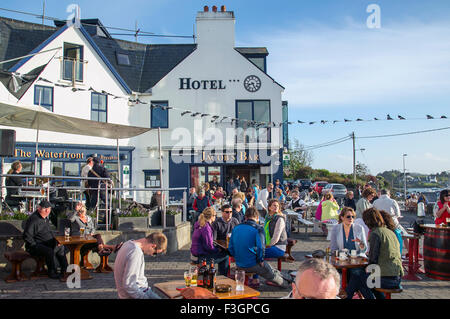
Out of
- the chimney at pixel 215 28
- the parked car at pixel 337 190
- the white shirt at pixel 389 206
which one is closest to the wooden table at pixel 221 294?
the white shirt at pixel 389 206

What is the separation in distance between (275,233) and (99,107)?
1563cm

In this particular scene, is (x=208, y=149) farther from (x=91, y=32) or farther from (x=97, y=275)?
(x=97, y=275)

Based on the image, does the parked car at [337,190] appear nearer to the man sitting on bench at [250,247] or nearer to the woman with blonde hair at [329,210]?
the woman with blonde hair at [329,210]

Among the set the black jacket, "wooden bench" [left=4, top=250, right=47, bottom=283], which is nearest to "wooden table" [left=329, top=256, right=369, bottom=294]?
the black jacket

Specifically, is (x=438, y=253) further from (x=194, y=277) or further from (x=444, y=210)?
(x=194, y=277)

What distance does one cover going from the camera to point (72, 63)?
1919 centimetres

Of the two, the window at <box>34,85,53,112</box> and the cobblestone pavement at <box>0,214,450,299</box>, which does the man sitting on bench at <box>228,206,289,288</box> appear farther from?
the window at <box>34,85,53,112</box>

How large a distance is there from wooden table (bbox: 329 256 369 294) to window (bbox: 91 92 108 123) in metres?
17.0

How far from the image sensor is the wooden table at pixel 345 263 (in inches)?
215

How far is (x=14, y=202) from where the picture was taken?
10.3 m

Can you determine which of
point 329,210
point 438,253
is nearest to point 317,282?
point 438,253

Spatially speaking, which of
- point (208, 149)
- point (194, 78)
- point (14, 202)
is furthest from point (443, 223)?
point (194, 78)

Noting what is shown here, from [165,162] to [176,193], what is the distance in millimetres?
1945

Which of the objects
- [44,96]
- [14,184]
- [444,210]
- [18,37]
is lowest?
[444,210]
